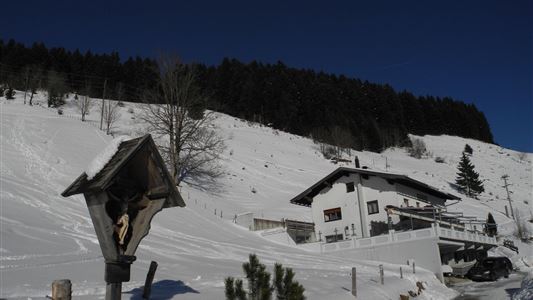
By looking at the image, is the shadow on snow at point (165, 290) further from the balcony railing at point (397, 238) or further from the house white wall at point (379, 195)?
the house white wall at point (379, 195)

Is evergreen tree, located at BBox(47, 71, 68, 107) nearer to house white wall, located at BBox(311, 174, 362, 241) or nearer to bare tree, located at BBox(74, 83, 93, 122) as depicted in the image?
bare tree, located at BBox(74, 83, 93, 122)

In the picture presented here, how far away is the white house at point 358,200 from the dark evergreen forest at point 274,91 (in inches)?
1785

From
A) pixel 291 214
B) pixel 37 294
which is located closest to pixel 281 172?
pixel 291 214

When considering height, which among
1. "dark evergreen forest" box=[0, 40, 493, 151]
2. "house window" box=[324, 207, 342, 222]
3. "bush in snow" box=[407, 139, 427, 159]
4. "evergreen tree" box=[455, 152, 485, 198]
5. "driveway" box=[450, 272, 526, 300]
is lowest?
"driveway" box=[450, 272, 526, 300]

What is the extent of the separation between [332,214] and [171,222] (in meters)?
16.6

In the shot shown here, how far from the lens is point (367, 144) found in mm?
101250

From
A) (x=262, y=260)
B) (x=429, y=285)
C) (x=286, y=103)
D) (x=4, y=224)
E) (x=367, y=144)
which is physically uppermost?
A: (x=286, y=103)

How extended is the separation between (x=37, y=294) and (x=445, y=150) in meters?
112

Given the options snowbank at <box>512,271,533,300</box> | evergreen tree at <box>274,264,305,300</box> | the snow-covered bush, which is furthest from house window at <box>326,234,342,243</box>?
the snow-covered bush

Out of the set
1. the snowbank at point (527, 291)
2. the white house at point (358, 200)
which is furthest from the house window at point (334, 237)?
the snowbank at point (527, 291)

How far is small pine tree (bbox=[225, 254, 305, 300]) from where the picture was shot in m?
7.06

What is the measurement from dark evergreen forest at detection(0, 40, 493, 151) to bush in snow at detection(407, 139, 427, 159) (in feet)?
9.04

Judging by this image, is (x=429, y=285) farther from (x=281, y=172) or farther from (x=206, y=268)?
(x=281, y=172)

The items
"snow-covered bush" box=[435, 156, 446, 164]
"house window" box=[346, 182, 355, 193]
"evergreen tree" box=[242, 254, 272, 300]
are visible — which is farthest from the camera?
"snow-covered bush" box=[435, 156, 446, 164]
